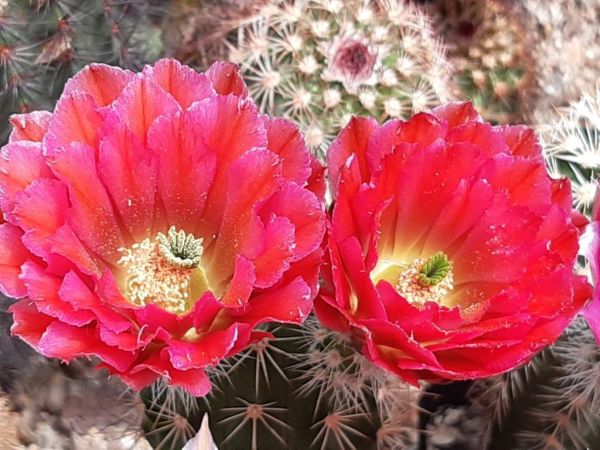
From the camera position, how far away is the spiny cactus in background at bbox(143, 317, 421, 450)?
0.69m

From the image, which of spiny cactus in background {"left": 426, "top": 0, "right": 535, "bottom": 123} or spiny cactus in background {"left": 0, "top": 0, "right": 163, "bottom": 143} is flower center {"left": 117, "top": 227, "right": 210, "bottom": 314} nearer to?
spiny cactus in background {"left": 0, "top": 0, "right": 163, "bottom": 143}

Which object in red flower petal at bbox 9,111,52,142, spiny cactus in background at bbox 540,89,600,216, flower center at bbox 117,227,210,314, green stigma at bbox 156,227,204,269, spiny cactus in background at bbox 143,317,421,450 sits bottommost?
spiny cactus in background at bbox 143,317,421,450

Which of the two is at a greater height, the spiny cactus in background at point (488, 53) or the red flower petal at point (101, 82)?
the red flower petal at point (101, 82)

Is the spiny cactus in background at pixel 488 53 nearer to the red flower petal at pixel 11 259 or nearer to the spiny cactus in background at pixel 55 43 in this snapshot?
the spiny cactus in background at pixel 55 43

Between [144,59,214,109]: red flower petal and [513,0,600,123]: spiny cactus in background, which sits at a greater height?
[144,59,214,109]: red flower petal

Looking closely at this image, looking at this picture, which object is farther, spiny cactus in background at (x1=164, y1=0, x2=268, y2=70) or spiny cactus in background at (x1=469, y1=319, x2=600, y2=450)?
spiny cactus in background at (x1=164, y1=0, x2=268, y2=70)

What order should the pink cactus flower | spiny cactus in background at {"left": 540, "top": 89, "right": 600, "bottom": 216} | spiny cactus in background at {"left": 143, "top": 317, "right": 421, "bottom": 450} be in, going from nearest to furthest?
the pink cactus flower
spiny cactus in background at {"left": 143, "top": 317, "right": 421, "bottom": 450}
spiny cactus in background at {"left": 540, "top": 89, "right": 600, "bottom": 216}

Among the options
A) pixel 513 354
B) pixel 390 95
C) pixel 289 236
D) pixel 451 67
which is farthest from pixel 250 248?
pixel 451 67

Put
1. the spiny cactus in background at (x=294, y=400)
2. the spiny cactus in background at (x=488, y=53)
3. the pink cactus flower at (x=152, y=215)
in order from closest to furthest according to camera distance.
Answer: the pink cactus flower at (x=152, y=215), the spiny cactus in background at (x=294, y=400), the spiny cactus in background at (x=488, y=53)

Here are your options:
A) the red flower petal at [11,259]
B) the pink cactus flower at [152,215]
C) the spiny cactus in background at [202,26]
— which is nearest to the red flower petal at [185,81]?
the pink cactus flower at [152,215]

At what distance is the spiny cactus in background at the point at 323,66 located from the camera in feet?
2.71

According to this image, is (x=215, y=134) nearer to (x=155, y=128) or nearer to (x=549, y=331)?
(x=155, y=128)

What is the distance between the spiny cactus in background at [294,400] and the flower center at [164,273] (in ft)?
0.21

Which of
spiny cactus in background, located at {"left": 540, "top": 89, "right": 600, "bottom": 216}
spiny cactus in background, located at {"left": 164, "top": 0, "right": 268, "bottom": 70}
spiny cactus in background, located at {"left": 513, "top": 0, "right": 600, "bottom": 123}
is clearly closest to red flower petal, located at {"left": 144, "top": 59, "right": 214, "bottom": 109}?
spiny cactus in background, located at {"left": 164, "top": 0, "right": 268, "bottom": 70}
